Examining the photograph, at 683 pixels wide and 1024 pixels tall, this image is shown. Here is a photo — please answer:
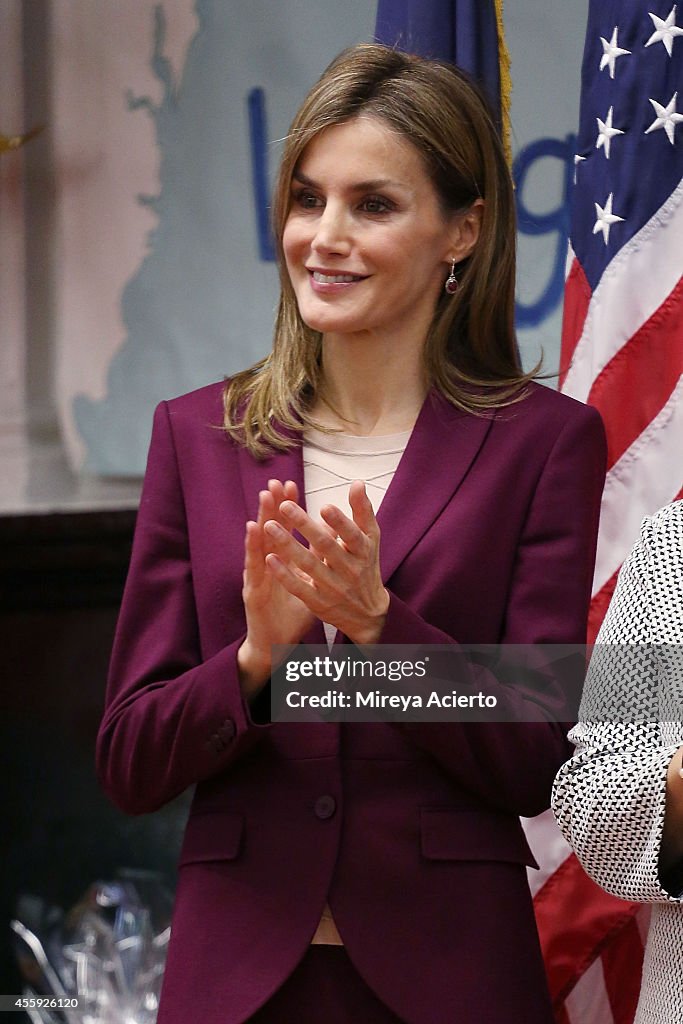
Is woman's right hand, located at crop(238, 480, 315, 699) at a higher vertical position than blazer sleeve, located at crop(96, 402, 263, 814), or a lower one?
higher

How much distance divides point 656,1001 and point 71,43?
2382 millimetres

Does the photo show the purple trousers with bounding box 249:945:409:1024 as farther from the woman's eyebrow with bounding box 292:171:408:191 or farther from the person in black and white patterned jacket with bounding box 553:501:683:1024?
the woman's eyebrow with bounding box 292:171:408:191

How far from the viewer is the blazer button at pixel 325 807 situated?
159cm

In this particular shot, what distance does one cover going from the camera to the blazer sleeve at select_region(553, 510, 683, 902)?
4.67 ft

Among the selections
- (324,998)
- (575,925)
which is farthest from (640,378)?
(324,998)

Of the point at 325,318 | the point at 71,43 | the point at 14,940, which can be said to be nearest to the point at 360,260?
the point at 325,318

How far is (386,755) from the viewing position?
162 centimetres

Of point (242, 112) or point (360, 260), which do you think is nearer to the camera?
point (360, 260)

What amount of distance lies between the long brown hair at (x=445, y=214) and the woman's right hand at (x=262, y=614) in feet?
0.82

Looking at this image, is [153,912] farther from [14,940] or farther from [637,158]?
[637,158]

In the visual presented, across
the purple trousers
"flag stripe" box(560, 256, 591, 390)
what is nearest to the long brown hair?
"flag stripe" box(560, 256, 591, 390)

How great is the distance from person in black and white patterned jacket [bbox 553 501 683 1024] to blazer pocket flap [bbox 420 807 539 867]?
13cm

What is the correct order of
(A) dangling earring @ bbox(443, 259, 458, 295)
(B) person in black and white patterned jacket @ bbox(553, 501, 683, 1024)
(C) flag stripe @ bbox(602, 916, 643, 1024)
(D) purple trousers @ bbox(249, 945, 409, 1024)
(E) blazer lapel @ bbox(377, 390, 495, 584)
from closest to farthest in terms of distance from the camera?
1. (B) person in black and white patterned jacket @ bbox(553, 501, 683, 1024)
2. (D) purple trousers @ bbox(249, 945, 409, 1024)
3. (E) blazer lapel @ bbox(377, 390, 495, 584)
4. (A) dangling earring @ bbox(443, 259, 458, 295)
5. (C) flag stripe @ bbox(602, 916, 643, 1024)

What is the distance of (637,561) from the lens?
1.54m
